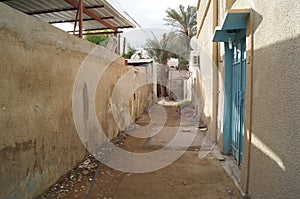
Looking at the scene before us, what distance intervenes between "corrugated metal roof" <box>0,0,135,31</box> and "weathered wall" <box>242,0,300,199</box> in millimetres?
3781

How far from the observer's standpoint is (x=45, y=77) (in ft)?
10.2

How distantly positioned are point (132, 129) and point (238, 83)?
448cm

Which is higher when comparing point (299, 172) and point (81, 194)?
point (299, 172)

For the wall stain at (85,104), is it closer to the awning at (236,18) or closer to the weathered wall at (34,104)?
the weathered wall at (34,104)

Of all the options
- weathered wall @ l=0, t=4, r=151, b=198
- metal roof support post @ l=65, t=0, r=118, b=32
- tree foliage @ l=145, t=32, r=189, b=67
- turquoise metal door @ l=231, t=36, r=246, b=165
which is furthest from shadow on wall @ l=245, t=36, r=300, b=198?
tree foliage @ l=145, t=32, r=189, b=67

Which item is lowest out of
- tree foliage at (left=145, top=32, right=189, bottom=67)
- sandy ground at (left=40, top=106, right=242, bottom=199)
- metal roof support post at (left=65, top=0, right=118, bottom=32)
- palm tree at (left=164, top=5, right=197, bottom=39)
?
sandy ground at (left=40, top=106, right=242, bottom=199)

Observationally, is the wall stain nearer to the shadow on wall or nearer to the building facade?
the building facade

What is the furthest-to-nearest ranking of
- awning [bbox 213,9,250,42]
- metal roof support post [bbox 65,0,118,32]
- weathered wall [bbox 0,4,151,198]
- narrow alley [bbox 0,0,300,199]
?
metal roof support post [bbox 65,0,118,32] → awning [bbox 213,9,250,42] → weathered wall [bbox 0,4,151,198] → narrow alley [bbox 0,0,300,199]

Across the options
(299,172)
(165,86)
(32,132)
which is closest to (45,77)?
(32,132)

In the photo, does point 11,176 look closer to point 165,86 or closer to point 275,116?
point 275,116

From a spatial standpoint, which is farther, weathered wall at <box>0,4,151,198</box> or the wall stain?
the wall stain

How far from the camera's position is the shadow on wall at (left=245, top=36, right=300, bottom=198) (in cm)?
186

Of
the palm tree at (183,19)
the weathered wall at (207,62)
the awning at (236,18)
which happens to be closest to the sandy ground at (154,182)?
the weathered wall at (207,62)

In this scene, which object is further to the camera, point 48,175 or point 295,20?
point 48,175
